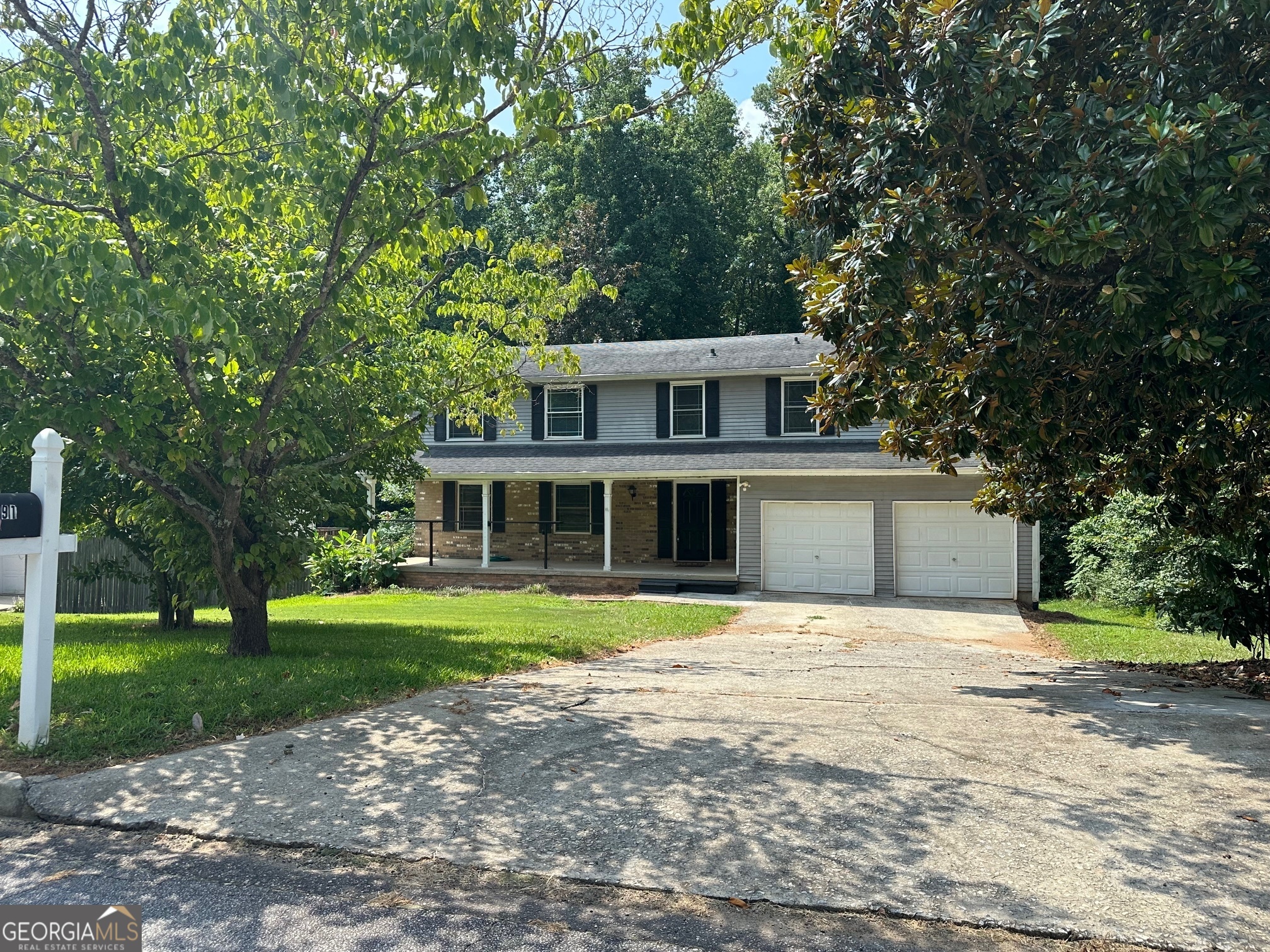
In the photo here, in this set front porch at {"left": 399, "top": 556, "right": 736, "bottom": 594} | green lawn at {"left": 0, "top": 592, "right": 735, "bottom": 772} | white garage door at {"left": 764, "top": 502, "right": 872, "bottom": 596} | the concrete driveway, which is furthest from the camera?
front porch at {"left": 399, "top": 556, "right": 736, "bottom": 594}

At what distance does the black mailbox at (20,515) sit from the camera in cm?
586

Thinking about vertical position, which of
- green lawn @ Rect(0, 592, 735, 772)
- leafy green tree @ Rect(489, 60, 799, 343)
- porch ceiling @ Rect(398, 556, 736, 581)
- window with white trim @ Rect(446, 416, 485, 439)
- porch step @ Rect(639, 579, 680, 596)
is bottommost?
green lawn @ Rect(0, 592, 735, 772)

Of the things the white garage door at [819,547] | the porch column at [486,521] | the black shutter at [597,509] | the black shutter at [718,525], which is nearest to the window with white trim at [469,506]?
the porch column at [486,521]

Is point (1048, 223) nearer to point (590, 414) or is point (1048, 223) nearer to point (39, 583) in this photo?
point (39, 583)

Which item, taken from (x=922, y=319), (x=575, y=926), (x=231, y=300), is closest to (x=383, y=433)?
(x=231, y=300)

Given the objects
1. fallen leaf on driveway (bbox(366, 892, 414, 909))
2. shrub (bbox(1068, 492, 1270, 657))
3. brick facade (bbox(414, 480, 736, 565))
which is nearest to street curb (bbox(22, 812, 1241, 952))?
fallen leaf on driveway (bbox(366, 892, 414, 909))

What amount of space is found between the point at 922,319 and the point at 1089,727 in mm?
3485

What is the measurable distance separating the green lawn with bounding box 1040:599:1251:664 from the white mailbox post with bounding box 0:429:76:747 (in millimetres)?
11119

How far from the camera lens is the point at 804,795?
17.4 ft

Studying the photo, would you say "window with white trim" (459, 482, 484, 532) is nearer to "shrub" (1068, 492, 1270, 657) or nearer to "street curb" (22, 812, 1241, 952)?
"shrub" (1068, 492, 1270, 657)

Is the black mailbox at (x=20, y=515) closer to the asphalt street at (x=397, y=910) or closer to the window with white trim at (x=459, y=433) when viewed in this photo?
the asphalt street at (x=397, y=910)

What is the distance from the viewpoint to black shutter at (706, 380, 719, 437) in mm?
22203

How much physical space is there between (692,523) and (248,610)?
15064 mm

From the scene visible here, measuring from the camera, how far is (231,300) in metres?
8.39
